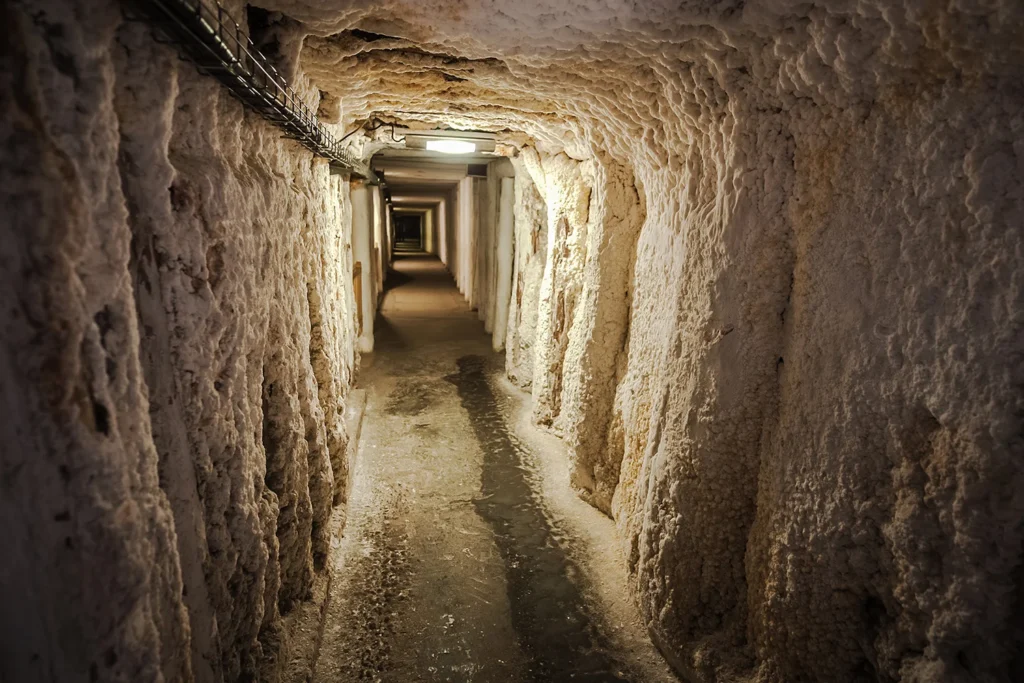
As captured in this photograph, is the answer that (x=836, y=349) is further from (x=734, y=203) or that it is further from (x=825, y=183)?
(x=734, y=203)

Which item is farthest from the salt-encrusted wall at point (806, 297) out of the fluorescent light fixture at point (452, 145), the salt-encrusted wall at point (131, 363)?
the fluorescent light fixture at point (452, 145)

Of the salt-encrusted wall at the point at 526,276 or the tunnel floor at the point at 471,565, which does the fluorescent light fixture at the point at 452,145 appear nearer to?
the salt-encrusted wall at the point at 526,276

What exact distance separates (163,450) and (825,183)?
121 inches

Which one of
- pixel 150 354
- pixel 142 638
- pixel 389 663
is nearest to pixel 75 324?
pixel 150 354

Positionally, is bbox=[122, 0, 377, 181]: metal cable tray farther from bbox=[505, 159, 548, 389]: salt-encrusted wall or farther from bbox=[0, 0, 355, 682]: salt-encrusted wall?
bbox=[505, 159, 548, 389]: salt-encrusted wall

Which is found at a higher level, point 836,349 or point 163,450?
point 836,349

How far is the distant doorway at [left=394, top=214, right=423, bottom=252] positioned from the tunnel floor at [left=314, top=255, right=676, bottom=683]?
2776 cm

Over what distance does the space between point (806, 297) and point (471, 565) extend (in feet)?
10.5

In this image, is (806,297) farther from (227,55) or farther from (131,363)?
(131,363)

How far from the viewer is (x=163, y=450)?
2.05m

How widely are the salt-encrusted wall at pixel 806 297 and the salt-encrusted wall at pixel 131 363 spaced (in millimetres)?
1167

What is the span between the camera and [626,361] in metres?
5.11

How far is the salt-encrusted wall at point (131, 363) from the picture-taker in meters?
1.45

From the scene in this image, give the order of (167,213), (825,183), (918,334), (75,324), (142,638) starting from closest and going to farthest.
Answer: (75,324)
(142,638)
(167,213)
(918,334)
(825,183)
